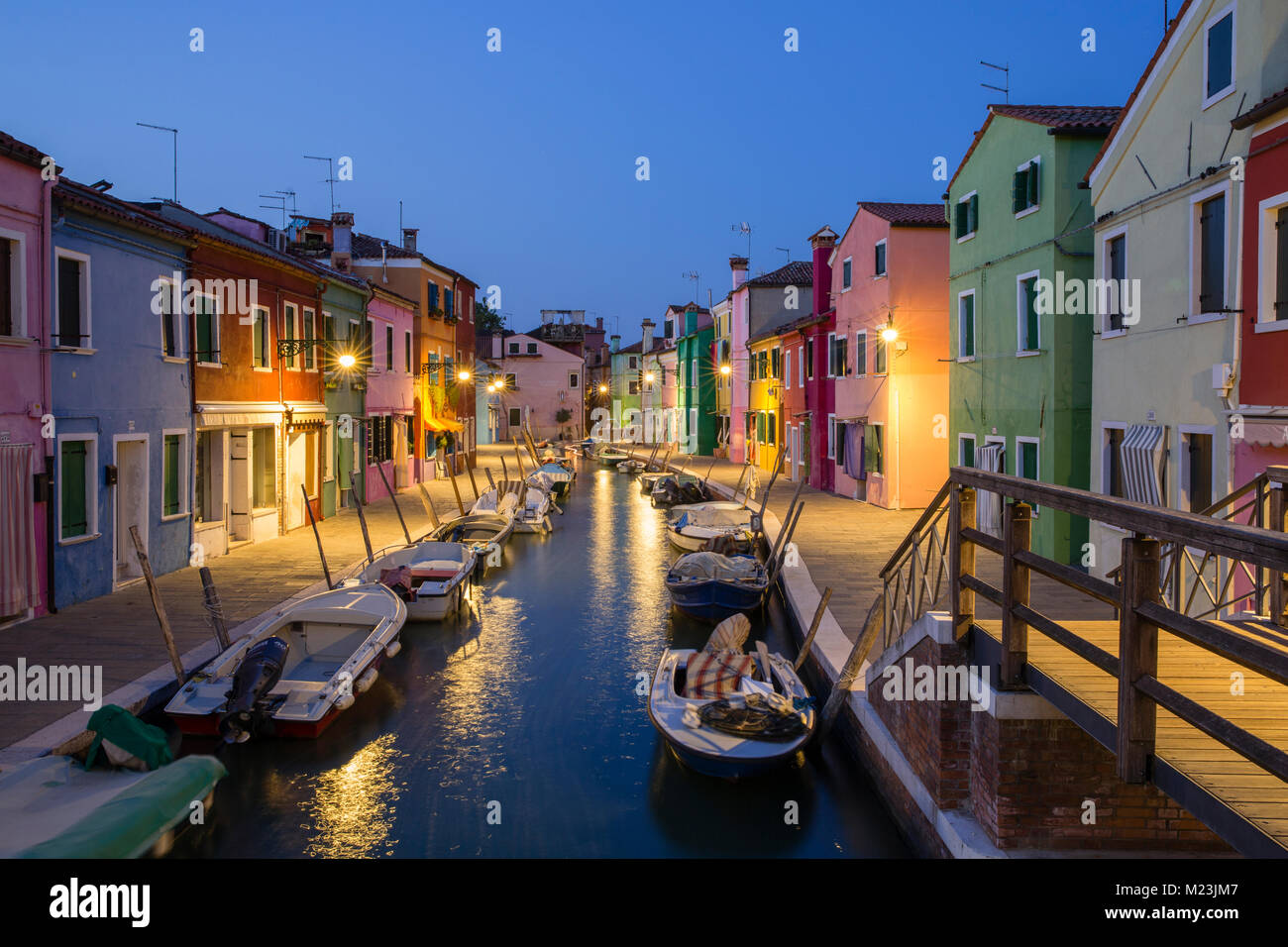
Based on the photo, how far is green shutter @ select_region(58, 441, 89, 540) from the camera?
13.9 meters

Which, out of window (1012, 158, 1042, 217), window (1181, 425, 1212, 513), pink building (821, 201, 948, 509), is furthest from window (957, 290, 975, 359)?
window (1181, 425, 1212, 513)

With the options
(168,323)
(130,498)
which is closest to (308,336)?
(168,323)

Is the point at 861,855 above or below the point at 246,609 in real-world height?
below

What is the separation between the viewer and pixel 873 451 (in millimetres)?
27453

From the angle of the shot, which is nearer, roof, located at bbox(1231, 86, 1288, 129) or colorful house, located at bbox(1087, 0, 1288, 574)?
roof, located at bbox(1231, 86, 1288, 129)

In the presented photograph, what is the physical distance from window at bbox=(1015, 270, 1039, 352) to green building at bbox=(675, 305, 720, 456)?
109ft

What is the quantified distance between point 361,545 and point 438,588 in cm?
456

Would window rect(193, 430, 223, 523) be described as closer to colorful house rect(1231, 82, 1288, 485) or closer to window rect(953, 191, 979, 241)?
window rect(953, 191, 979, 241)

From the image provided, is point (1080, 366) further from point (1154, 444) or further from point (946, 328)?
point (946, 328)

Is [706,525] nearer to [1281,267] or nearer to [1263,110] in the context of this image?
[1281,267]

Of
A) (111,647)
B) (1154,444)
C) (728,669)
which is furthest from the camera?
(1154,444)

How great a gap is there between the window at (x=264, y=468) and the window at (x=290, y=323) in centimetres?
169
